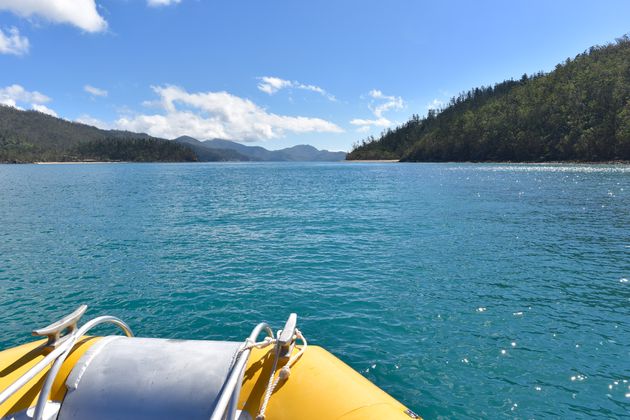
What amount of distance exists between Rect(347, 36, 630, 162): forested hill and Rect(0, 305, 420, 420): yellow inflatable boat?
129834 millimetres

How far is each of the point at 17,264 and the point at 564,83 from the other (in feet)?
597

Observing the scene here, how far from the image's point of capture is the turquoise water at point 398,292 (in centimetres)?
694

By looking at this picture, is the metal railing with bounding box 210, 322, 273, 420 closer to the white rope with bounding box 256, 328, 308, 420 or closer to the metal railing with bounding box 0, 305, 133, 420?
the white rope with bounding box 256, 328, 308, 420

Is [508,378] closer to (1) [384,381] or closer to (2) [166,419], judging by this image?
(1) [384,381]

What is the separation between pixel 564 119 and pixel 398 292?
484 ft

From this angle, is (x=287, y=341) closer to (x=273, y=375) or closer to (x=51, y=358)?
(x=273, y=375)

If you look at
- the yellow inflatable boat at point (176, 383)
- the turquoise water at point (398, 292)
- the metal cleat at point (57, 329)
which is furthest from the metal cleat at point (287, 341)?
the turquoise water at point (398, 292)

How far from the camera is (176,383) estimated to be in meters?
3.85

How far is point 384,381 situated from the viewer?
22.6 feet

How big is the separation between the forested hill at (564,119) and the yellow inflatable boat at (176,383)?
130 m

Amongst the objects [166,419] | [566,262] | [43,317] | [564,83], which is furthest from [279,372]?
[564,83]

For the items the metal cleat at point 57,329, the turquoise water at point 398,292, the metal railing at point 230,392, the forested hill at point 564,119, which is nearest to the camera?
the metal railing at point 230,392

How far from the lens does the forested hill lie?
352 feet

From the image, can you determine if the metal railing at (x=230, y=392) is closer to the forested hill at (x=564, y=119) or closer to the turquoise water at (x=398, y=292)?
the turquoise water at (x=398, y=292)
